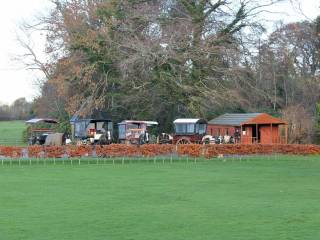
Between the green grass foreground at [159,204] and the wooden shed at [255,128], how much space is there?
14906 mm

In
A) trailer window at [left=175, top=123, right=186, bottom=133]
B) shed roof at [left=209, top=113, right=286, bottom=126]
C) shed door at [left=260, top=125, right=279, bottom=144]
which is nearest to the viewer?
shed roof at [left=209, top=113, right=286, bottom=126]

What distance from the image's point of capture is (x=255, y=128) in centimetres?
4200

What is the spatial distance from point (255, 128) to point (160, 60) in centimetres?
826

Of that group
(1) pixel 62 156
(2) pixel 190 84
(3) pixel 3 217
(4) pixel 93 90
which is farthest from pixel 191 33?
(3) pixel 3 217

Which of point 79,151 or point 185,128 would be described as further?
point 185,128

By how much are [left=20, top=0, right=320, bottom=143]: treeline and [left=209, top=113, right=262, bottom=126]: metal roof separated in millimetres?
1030

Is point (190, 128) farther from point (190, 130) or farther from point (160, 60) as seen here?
point (160, 60)

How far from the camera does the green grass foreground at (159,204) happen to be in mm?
10680

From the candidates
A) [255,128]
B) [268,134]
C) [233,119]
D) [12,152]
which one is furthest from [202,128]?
[12,152]

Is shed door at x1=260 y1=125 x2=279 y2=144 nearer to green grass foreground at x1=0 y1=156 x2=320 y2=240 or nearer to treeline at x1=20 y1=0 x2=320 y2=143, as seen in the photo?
treeline at x1=20 y1=0 x2=320 y2=143

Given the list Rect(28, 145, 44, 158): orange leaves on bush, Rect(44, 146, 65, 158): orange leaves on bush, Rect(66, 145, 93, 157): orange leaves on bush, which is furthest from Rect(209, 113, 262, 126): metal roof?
Rect(28, 145, 44, 158): orange leaves on bush

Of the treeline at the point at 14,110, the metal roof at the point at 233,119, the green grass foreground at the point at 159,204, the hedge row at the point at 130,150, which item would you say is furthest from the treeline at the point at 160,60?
the treeline at the point at 14,110

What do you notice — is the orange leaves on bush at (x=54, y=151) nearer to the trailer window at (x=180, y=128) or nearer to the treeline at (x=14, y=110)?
the trailer window at (x=180, y=128)

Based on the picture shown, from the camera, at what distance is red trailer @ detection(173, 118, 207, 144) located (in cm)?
4019
